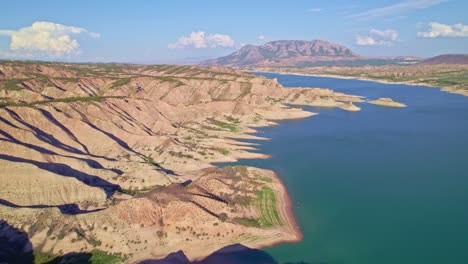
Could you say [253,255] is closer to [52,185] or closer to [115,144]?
[52,185]

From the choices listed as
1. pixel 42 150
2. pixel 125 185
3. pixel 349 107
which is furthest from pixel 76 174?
pixel 349 107

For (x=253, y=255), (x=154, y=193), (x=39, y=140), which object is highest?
(x=39, y=140)

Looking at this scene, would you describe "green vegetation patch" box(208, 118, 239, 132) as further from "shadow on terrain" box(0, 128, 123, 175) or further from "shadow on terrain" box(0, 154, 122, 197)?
"shadow on terrain" box(0, 154, 122, 197)

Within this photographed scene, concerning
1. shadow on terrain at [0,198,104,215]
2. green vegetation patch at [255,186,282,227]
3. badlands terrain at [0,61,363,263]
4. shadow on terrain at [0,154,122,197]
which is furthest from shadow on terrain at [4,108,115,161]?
green vegetation patch at [255,186,282,227]

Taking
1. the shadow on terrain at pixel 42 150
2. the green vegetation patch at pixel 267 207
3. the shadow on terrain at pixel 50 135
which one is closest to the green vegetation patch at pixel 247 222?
the green vegetation patch at pixel 267 207

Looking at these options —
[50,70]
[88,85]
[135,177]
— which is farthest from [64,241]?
[50,70]

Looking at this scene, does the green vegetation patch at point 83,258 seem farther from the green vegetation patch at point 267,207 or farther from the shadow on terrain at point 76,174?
the green vegetation patch at point 267,207
